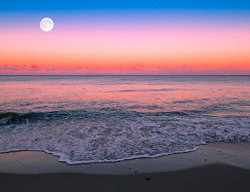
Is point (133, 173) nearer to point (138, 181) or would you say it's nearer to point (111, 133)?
point (138, 181)

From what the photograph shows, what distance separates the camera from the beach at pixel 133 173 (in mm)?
4605

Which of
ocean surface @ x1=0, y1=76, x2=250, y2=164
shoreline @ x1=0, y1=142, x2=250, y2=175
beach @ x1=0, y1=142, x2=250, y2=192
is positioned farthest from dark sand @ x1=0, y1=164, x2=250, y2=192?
ocean surface @ x1=0, y1=76, x2=250, y2=164

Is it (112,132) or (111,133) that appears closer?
(111,133)

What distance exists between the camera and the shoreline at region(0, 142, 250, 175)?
549 cm

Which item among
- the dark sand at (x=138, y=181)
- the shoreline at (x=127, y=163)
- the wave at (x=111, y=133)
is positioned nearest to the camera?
the dark sand at (x=138, y=181)

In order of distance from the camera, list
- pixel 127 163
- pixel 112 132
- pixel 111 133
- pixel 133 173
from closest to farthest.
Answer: pixel 133 173 < pixel 127 163 < pixel 111 133 < pixel 112 132

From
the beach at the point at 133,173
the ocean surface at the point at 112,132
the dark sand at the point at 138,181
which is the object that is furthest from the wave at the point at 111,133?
the dark sand at the point at 138,181

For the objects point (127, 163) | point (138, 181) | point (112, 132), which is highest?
point (138, 181)

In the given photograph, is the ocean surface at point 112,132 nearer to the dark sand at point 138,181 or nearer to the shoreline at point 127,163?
the shoreline at point 127,163

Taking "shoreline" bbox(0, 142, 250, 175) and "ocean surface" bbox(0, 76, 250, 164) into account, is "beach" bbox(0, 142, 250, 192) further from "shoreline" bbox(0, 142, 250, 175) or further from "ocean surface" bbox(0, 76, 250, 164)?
"ocean surface" bbox(0, 76, 250, 164)

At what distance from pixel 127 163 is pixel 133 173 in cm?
73

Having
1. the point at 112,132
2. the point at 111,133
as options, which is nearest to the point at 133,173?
the point at 111,133

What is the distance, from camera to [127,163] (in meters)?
5.98

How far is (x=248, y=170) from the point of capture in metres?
5.46
